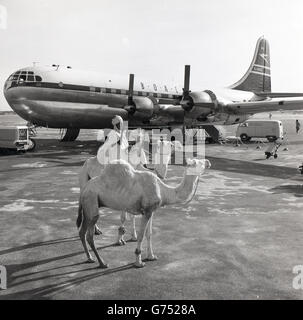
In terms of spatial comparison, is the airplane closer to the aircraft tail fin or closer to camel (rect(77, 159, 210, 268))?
the aircraft tail fin

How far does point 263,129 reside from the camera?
117 ft

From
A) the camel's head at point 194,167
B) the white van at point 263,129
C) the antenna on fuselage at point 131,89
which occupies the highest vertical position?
the antenna on fuselage at point 131,89

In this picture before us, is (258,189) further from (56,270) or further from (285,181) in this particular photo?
(56,270)

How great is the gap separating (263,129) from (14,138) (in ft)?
76.5

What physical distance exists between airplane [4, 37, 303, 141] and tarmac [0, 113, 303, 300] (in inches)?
441

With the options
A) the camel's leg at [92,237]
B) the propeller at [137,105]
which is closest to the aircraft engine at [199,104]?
the propeller at [137,105]

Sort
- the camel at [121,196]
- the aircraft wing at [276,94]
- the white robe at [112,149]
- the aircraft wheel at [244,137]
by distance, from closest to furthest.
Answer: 1. the camel at [121,196]
2. the white robe at [112,149]
3. the aircraft wing at [276,94]
4. the aircraft wheel at [244,137]

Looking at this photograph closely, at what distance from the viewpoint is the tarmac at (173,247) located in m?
6.18

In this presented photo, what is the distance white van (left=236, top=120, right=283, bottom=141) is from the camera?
35.1m

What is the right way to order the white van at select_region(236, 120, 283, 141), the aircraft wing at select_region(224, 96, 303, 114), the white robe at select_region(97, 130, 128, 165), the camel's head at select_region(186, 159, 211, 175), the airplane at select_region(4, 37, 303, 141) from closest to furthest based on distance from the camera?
the camel's head at select_region(186, 159, 211, 175)
the white robe at select_region(97, 130, 128, 165)
the airplane at select_region(4, 37, 303, 141)
the aircraft wing at select_region(224, 96, 303, 114)
the white van at select_region(236, 120, 283, 141)

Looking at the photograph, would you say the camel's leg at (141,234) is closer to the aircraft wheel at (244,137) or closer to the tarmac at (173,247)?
the tarmac at (173,247)

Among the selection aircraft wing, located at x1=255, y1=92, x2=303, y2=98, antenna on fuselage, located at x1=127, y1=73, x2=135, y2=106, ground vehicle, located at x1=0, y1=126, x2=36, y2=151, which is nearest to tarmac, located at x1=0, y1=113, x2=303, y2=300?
ground vehicle, located at x1=0, y1=126, x2=36, y2=151

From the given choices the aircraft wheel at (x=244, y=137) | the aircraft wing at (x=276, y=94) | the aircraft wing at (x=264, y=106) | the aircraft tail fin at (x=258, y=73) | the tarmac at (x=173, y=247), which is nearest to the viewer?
the tarmac at (x=173, y=247)

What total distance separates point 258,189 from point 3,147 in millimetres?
19006
